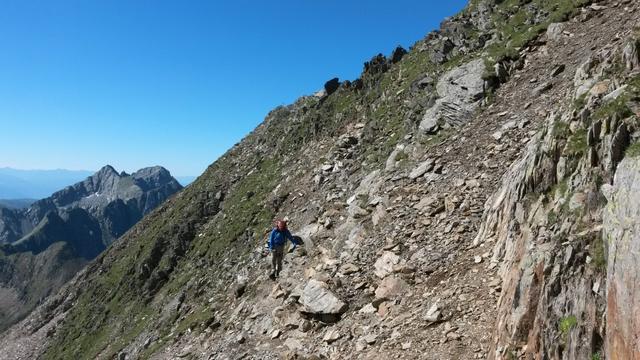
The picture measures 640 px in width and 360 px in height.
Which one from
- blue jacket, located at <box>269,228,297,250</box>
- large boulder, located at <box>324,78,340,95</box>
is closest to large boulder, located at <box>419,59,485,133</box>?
blue jacket, located at <box>269,228,297,250</box>

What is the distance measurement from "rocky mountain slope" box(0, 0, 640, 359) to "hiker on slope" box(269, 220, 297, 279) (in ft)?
2.19

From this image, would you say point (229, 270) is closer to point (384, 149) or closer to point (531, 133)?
point (384, 149)

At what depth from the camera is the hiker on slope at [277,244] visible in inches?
1013

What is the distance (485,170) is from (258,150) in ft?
140

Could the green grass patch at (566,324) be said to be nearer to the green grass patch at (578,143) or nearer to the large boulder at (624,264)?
the large boulder at (624,264)

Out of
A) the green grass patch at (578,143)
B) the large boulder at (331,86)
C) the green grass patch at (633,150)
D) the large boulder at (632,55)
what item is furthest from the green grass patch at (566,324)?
the large boulder at (331,86)

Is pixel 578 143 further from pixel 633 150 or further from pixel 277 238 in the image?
pixel 277 238

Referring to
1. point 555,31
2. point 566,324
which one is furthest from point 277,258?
point 555,31

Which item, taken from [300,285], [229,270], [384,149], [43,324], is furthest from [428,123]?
[43,324]

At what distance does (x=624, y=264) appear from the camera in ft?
27.7

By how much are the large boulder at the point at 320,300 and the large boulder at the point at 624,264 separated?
10.9 m

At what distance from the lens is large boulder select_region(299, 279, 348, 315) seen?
18156 millimetres

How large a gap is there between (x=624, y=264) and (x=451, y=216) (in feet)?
32.5

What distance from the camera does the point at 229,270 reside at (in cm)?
3581
